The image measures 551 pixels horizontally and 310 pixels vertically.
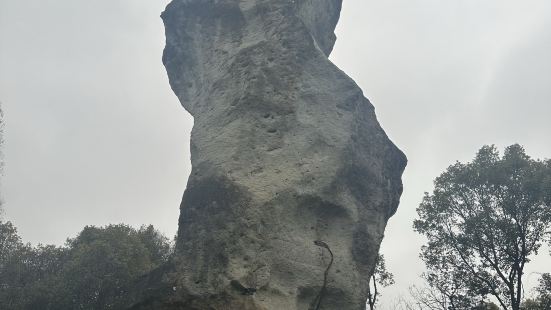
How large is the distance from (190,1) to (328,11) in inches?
133

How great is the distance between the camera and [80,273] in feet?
77.4

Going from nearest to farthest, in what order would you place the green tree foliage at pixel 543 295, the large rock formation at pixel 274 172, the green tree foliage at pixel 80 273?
the large rock formation at pixel 274 172, the green tree foliage at pixel 543 295, the green tree foliage at pixel 80 273

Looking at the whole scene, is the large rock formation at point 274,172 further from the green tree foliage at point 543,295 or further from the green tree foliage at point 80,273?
the green tree foliage at point 80,273

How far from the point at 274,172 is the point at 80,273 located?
19.2 m

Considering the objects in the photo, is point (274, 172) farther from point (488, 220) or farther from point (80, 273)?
point (80, 273)

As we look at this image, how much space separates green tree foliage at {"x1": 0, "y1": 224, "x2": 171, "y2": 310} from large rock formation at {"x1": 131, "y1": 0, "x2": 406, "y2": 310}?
1586 cm

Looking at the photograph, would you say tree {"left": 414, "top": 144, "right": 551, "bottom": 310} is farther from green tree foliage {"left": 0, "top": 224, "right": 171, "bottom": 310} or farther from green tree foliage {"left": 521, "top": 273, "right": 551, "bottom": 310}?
green tree foliage {"left": 0, "top": 224, "right": 171, "bottom": 310}

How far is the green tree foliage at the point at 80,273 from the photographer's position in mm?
23375

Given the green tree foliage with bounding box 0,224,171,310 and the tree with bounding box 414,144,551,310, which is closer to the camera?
the tree with bounding box 414,144,551,310

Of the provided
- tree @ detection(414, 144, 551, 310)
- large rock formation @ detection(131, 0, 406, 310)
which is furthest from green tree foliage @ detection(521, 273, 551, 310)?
large rock formation @ detection(131, 0, 406, 310)

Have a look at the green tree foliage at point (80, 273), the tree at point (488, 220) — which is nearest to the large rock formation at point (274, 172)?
the tree at point (488, 220)

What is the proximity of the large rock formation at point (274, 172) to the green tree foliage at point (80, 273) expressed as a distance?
52.0 ft

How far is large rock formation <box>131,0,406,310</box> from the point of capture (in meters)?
6.83

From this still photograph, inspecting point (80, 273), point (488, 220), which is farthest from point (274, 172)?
point (80, 273)
